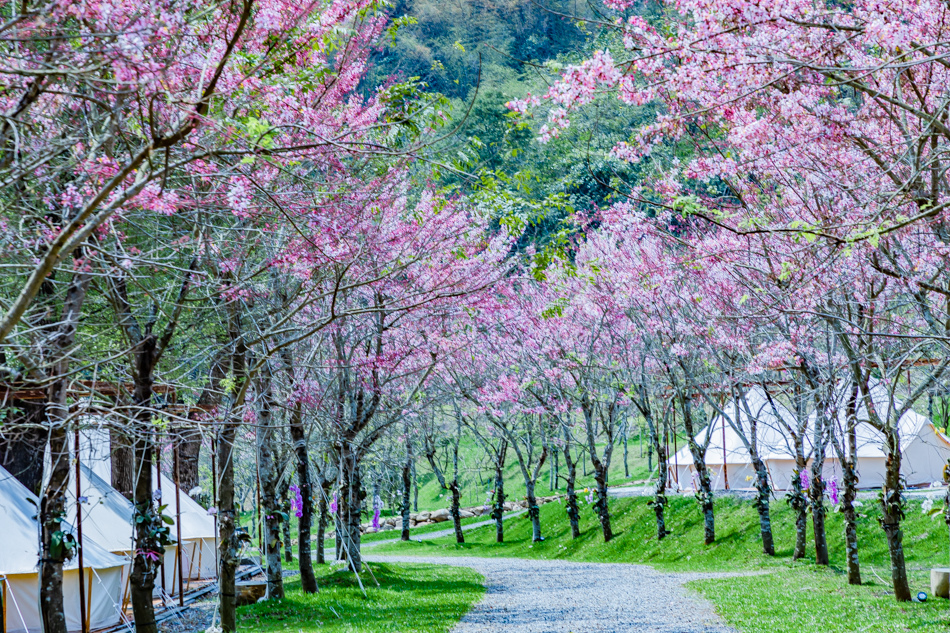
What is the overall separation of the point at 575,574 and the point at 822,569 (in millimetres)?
5974

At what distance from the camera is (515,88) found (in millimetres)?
83562

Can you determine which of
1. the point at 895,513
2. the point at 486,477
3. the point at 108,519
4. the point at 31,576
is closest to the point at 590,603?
the point at 895,513

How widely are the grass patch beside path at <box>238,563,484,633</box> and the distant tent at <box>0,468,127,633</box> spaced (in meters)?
2.17

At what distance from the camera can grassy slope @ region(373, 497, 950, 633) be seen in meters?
10.7

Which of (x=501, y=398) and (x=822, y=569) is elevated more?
(x=501, y=398)

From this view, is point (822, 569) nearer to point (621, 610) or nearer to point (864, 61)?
point (621, 610)

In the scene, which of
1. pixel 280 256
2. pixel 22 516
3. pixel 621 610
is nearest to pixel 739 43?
pixel 280 256

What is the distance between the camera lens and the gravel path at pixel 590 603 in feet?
37.9

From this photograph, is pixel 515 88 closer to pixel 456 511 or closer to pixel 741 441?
pixel 456 511

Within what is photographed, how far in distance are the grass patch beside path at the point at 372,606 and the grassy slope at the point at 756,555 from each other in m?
4.57

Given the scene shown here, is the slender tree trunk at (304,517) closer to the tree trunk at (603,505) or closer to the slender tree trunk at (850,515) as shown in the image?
the slender tree trunk at (850,515)

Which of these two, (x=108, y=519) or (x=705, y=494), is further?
(x=705, y=494)

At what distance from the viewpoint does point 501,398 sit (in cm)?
2338

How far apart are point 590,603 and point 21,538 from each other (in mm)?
9383
